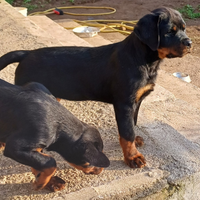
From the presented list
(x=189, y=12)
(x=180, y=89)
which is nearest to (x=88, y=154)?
(x=180, y=89)

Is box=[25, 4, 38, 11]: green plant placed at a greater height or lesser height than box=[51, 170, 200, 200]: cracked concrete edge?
lesser

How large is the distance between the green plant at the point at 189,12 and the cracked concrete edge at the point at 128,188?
10.4 metres

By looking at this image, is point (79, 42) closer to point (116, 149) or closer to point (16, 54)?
point (16, 54)

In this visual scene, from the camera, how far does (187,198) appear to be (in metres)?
3.28

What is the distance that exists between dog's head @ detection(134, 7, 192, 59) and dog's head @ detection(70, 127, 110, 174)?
1.11 metres

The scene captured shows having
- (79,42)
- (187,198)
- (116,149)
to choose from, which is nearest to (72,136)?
(116,149)

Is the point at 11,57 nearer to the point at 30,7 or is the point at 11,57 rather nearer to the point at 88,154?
the point at 88,154

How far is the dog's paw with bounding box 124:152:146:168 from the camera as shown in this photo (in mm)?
3172

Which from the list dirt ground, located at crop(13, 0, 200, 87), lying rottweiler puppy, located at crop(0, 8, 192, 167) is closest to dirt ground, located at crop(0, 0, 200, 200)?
lying rottweiler puppy, located at crop(0, 8, 192, 167)

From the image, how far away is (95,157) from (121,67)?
42.5 inches

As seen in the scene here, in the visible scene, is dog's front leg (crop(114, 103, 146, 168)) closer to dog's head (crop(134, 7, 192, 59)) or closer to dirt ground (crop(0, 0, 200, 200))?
dirt ground (crop(0, 0, 200, 200))

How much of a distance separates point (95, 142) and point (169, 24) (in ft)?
4.71

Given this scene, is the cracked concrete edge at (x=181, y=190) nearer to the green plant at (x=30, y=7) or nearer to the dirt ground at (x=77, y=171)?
Answer: the dirt ground at (x=77, y=171)

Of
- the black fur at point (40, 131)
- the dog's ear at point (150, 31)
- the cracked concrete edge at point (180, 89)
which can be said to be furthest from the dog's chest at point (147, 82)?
the cracked concrete edge at point (180, 89)
